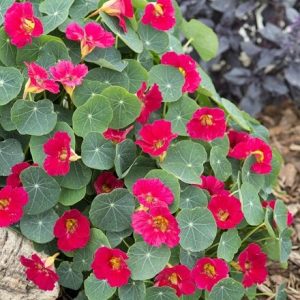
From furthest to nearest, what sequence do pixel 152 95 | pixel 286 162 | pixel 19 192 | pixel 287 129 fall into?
pixel 287 129, pixel 286 162, pixel 152 95, pixel 19 192

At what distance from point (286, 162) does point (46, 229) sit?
1.75 meters

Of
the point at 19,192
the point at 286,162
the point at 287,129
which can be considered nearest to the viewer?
the point at 19,192

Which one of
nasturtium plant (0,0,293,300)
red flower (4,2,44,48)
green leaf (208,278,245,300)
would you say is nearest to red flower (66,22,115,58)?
nasturtium plant (0,0,293,300)

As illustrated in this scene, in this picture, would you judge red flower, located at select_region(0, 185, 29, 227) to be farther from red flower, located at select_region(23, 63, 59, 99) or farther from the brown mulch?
the brown mulch

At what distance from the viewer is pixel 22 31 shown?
2434mm

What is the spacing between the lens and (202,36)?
10.4ft

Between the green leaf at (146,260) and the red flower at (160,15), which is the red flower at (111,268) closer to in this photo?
the green leaf at (146,260)

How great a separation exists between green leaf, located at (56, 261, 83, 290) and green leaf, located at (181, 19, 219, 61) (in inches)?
47.9

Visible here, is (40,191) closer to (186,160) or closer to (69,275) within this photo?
(69,275)

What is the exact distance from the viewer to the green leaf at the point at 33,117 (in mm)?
2400

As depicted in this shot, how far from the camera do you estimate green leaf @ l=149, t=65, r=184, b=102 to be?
2.65 m

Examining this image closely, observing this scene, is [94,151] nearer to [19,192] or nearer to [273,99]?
[19,192]

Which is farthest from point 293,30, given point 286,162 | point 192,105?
point 192,105

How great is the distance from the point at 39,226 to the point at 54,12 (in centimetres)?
76
